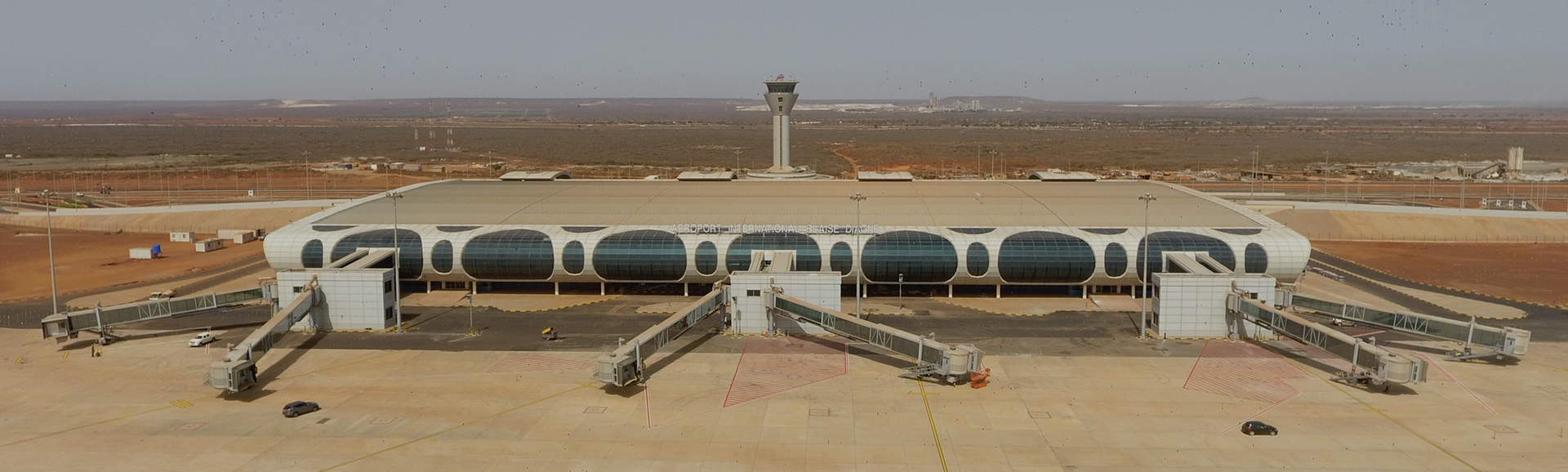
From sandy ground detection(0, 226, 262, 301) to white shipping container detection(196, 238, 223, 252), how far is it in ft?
2.38

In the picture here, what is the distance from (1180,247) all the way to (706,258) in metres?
38.8

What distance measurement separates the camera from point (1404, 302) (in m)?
83.9

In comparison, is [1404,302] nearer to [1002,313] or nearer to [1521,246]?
[1002,313]

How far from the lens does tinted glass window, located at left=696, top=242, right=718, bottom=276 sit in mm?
83688

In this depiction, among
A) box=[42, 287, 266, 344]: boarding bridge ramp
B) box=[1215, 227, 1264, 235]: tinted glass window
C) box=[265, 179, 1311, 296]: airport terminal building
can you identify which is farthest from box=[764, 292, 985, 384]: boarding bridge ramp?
box=[42, 287, 266, 344]: boarding bridge ramp

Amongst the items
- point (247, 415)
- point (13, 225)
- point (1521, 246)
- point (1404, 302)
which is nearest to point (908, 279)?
point (1404, 302)

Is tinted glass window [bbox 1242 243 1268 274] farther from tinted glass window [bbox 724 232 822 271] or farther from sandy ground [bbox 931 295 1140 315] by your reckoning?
tinted glass window [bbox 724 232 822 271]

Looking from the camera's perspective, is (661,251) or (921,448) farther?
(661,251)

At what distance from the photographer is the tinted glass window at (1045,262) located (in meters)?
82.6

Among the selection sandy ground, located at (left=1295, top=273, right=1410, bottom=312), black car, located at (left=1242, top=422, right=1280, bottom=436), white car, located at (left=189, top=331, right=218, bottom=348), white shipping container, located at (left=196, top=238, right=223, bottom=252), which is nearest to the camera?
black car, located at (left=1242, top=422, right=1280, bottom=436)

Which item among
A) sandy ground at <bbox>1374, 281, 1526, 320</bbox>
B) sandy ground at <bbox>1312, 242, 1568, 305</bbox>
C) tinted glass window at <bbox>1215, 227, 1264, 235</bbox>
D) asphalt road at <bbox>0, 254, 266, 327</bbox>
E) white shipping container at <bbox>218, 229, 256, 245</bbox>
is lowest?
asphalt road at <bbox>0, 254, 266, 327</bbox>

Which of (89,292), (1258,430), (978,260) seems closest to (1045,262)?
(978,260)

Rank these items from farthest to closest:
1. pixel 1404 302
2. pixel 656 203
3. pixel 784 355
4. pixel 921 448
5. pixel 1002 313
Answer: pixel 656 203 < pixel 1404 302 < pixel 1002 313 < pixel 784 355 < pixel 921 448

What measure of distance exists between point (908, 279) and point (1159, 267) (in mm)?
20437
